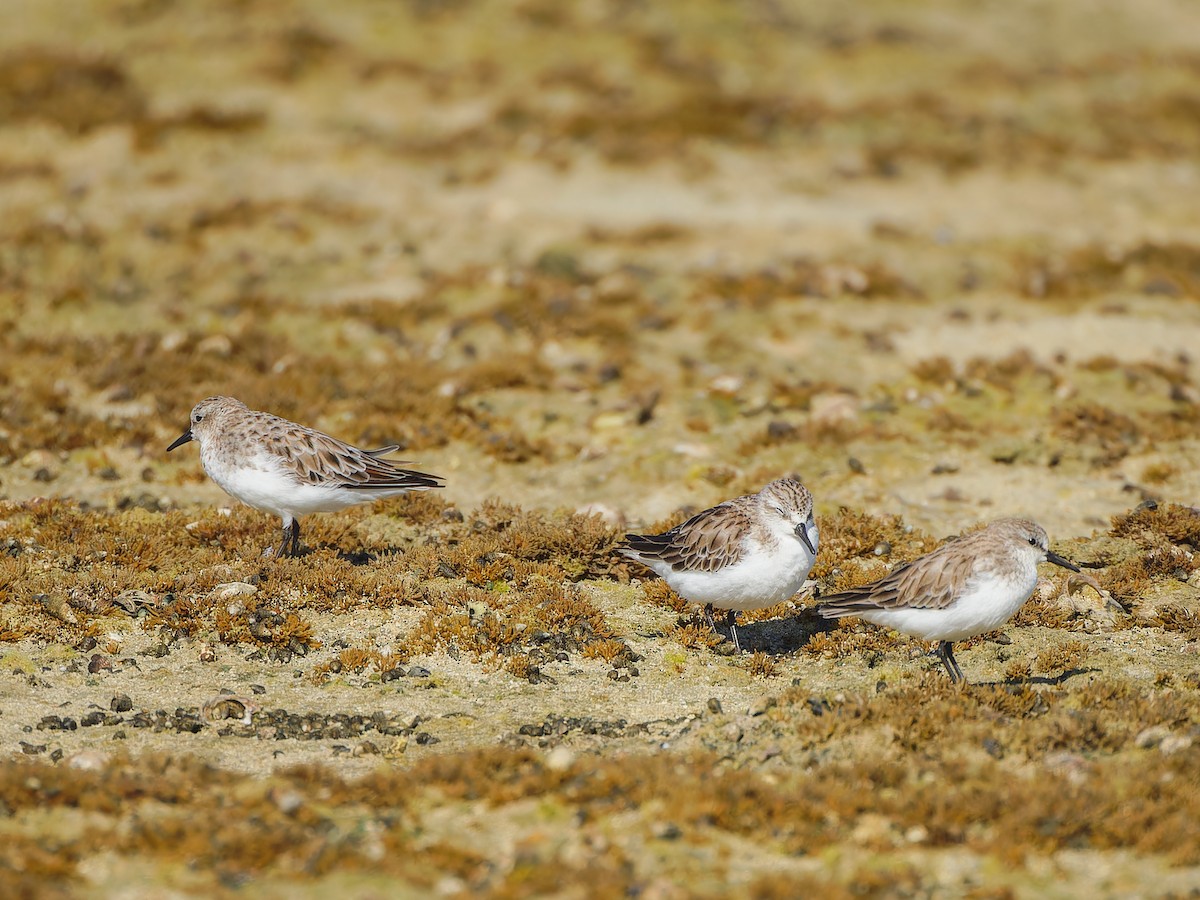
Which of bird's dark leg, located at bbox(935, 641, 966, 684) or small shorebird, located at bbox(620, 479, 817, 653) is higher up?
small shorebird, located at bbox(620, 479, 817, 653)

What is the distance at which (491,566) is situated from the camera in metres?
13.3

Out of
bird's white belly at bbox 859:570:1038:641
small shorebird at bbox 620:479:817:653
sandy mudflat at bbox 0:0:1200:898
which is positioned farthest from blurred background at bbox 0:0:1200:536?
bird's white belly at bbox 859:570:1038:641

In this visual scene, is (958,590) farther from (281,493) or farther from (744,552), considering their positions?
(281,493)

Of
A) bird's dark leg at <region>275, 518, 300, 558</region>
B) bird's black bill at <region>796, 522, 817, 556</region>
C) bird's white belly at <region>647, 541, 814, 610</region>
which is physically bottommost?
bird's dark leg at <region>275, 518, 300, 558</region>

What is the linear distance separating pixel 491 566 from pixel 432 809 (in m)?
4.64

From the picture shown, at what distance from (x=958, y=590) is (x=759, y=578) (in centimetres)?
177

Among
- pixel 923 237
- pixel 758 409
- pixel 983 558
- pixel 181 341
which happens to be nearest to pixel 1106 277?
pixel 923 237

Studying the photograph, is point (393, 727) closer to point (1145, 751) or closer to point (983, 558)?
point (983, 558)

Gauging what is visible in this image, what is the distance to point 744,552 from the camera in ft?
37.0

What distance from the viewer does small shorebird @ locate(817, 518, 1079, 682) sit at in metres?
10.4

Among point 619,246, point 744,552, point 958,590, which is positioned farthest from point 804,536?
point 619,246

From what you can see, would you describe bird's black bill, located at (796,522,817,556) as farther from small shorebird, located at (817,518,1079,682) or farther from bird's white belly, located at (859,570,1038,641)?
bird's white belly, located at (859,570,1038,641)

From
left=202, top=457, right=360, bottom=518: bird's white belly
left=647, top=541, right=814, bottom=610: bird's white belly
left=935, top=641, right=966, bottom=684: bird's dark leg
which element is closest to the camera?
left=935, top=641, right=966, bottom=684: bird's dark leg

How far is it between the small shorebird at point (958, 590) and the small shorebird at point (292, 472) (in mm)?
4840
